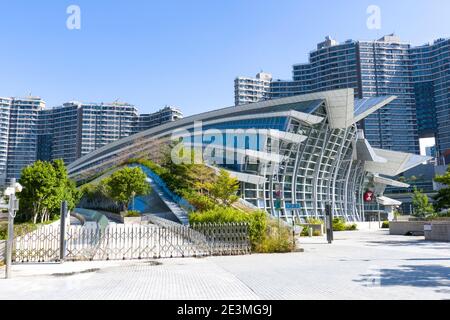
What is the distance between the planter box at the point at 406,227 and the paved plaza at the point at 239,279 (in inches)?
723

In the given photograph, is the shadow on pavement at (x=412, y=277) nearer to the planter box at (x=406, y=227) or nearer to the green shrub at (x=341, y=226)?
the planter box at (x=406, y=227)

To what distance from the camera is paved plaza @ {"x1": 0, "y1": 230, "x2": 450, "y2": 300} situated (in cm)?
885

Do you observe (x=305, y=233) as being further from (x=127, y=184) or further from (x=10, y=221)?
(x=10, y=221)

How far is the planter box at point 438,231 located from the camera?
83.5 feet

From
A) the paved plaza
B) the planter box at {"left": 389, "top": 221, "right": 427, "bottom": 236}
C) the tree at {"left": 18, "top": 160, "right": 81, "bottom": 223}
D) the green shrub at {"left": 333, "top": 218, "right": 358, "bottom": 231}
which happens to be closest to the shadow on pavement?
the paved plaza

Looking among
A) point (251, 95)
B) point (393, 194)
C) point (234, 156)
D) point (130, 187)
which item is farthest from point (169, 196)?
point (251, 95)

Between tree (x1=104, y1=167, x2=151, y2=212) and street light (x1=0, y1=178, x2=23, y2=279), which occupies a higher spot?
tree (x1=104, y1=167, x2=151, y2=212)

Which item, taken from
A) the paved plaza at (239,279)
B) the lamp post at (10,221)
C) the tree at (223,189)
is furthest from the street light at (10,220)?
the tree at (223,189)

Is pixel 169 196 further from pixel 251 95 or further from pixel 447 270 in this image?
pixel 251 95

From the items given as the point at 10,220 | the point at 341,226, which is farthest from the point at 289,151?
the point at 10,220

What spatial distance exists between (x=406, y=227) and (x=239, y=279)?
28.4 metres

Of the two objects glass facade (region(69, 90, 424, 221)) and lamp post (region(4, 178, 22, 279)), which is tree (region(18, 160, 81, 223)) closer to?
glass facade (region(69, 90, 424, 221))

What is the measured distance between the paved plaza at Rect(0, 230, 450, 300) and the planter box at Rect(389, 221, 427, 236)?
18.4 m
